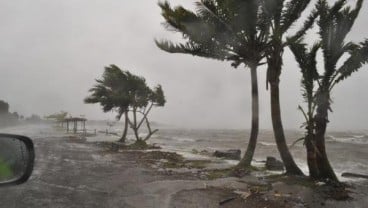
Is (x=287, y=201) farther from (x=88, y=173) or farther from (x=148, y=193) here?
(x=88, y=173)

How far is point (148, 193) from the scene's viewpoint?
11.0 m

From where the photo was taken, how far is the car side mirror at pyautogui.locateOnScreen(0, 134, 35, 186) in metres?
2.87

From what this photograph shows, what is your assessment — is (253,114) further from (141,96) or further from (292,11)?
(141,96)

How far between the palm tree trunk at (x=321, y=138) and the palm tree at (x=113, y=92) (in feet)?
80.9

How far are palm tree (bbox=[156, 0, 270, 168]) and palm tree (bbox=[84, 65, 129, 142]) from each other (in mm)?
20065

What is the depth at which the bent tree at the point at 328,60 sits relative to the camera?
12773 mm

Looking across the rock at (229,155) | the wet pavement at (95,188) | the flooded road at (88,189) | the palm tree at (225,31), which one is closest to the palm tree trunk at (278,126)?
the palm tree at (225,31)

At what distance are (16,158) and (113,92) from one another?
35.8 m

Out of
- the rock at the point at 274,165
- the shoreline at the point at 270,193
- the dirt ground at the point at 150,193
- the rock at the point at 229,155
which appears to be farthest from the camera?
the rock at the point at 229,155

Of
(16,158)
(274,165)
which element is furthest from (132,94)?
(16,158)

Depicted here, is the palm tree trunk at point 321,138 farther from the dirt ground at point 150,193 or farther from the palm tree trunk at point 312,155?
the dirt ground at point 150,193

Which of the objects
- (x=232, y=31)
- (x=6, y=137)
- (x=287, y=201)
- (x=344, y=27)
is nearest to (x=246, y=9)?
(x=232, y=31)

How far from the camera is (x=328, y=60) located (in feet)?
42.6

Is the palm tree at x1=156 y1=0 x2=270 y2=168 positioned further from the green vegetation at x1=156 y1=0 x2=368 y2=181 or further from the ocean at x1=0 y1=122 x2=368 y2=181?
the ocean at x1=0 y1=122 x2=368 y2=181
